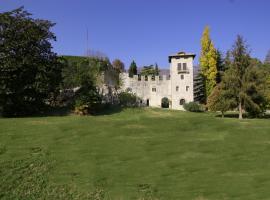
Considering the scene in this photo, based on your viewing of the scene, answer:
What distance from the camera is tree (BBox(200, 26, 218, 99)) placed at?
2456 inches

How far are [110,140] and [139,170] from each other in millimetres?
5242

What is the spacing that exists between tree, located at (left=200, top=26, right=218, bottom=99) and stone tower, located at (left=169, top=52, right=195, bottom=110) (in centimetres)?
186

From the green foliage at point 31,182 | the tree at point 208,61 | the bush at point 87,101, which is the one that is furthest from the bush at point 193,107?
the green foliage at point 31,182

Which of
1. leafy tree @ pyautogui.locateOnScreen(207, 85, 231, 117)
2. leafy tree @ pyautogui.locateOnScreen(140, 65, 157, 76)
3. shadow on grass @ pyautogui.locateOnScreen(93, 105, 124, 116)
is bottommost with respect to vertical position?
shadow on grass @ pyautogui.locateOnScreen(93, 105, 124, 116)

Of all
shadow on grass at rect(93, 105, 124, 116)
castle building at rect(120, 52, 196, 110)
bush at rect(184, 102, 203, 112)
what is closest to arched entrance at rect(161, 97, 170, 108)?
castle building at rect(120, 52, 196, 110)

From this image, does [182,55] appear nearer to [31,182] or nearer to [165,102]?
[165,102]

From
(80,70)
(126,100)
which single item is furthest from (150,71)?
(80,70)

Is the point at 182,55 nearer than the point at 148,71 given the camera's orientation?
Yes

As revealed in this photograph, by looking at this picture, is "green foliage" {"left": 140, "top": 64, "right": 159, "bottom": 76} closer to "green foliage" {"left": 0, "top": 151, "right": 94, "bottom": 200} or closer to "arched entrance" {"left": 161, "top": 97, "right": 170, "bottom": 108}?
"arched entrance" {"left": 161, "top": 97, "right": 170, "bottom": 108}

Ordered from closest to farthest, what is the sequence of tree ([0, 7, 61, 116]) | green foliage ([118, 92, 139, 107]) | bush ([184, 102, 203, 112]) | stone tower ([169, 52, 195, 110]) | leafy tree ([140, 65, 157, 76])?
tree ([0, 7, 61, 116]) < green foliage ([118, 92, 139, 107]) < bush ([184, 102, 203, 112]) < stone tower ([169, 52, 195, 110]) < leafy tree ([140, 65, 157, 76])

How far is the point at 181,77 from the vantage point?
65.1 m

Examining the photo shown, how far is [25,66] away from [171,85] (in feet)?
104

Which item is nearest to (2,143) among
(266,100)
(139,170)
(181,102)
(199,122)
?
(139,170)

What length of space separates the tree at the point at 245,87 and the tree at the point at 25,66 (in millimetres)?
17438
